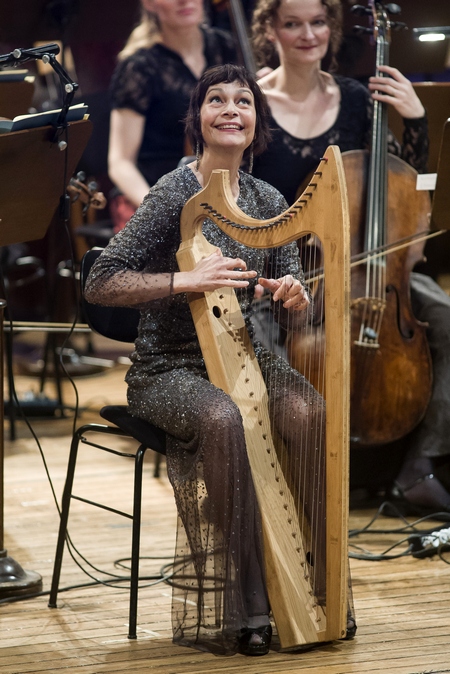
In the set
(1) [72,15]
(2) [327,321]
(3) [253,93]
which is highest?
(1) [72,15]

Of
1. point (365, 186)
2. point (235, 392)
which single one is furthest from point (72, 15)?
point (235, 392)

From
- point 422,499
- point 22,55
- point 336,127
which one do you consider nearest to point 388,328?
point 422,499

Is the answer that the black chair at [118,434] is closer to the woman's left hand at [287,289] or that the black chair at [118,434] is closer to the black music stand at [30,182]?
the black music stand at [30,182]

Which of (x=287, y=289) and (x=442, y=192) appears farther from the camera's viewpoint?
(x=442, y=192)

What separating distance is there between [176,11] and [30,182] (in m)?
1.91

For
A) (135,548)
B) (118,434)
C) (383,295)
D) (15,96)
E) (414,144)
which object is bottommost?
(135,548)

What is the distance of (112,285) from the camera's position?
7.55 ft

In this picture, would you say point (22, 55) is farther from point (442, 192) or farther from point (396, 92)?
point (396, 92)

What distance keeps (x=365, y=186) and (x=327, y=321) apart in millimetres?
1191

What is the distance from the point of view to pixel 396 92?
3.12 metres

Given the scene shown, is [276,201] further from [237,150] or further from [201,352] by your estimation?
[201,352]

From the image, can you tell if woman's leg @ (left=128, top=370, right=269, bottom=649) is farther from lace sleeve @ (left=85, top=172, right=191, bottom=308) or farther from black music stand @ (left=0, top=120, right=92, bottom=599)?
black music stand @ (left=0, top=120, right=92, bottom=599)

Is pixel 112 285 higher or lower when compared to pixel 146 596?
higher

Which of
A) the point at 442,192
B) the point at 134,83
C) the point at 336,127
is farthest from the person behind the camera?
the point at 134,83
